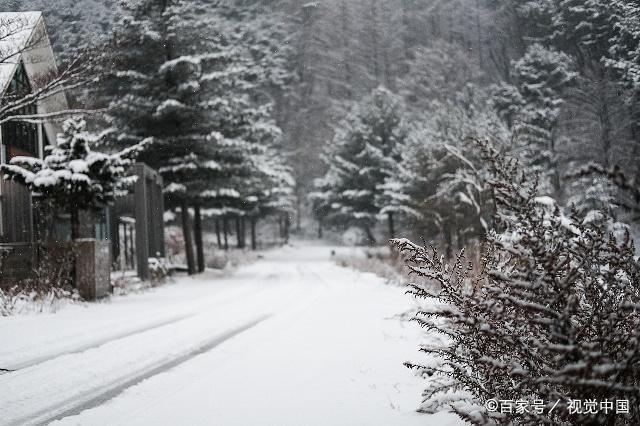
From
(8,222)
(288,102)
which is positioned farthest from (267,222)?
(8,222)

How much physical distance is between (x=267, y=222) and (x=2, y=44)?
5302 centimetres

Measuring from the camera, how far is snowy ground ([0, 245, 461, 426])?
3.12 meters

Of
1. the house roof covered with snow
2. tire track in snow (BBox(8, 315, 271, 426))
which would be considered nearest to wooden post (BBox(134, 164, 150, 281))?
the house roof covered with snow

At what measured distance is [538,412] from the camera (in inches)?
78.2

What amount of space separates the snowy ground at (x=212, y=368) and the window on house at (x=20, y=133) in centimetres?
1063

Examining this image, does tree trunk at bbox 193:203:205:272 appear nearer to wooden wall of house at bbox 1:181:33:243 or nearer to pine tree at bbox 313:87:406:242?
wooden wall of house at bbox 1:181:33:243

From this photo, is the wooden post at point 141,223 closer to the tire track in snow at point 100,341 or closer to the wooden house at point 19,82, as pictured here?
the wooden house at point 19,82

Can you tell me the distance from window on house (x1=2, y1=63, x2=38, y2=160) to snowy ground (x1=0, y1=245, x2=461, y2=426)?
34.9 ft

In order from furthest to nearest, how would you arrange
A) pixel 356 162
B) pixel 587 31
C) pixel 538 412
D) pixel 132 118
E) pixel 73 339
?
pixel 356 162, pixel 132 118, pixel 587 31, pixel 73 339, pixel 538 412

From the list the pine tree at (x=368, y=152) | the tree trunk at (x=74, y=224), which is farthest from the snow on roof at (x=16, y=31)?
the pine tree at (x=368, y=152)

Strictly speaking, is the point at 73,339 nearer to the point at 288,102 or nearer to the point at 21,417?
the point at 21,417

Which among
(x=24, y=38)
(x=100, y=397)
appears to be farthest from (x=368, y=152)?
(x=100, y=397)

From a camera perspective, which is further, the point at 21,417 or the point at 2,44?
the point at 2,44

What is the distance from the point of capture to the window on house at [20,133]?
15604 mm
